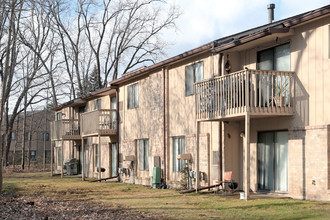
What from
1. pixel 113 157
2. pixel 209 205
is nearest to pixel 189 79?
pixel 209 205

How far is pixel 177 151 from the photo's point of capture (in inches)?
854

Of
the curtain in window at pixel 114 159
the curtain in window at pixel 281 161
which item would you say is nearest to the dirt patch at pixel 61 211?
the curtain in window at pixel 281 161

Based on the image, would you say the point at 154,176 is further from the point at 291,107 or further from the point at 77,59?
the point at 77,59

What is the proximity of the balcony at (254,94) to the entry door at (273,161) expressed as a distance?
1.18 m

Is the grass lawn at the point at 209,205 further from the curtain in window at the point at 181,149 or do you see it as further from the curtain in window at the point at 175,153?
the curtain in window at the point at 175,153

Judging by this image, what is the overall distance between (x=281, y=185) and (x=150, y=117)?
9.48m

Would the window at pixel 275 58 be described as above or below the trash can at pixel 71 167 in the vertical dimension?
above

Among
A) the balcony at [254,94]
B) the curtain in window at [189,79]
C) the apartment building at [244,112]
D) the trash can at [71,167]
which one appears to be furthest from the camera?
the trash can at [71,167]

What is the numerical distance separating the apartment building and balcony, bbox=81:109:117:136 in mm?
1691

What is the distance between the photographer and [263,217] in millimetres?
11984

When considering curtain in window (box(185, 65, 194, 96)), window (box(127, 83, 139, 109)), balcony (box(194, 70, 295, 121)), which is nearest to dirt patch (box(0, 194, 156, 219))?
balcony (box(194, 70, 295, 121))

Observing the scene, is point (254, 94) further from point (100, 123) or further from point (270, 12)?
point (100, 123)

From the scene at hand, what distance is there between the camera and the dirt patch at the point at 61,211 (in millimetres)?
12516

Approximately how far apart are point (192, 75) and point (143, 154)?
6.30 metres
